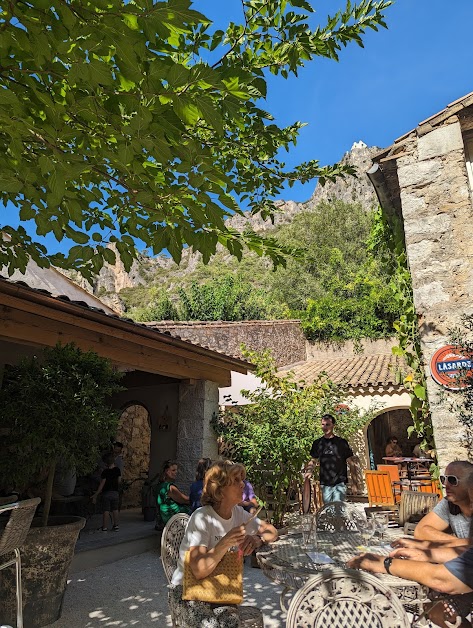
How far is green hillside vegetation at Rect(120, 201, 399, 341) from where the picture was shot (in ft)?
54.1

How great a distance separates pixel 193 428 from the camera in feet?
22.2

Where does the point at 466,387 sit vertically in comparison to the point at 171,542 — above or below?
above

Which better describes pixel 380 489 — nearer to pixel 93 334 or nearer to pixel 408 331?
pixel 408 331

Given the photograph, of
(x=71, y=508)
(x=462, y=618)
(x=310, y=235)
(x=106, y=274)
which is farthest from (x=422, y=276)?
(x=106, y=274)

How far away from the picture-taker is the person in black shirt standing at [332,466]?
17.3ft

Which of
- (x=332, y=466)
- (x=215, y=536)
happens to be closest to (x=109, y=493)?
(x=332, y=466)

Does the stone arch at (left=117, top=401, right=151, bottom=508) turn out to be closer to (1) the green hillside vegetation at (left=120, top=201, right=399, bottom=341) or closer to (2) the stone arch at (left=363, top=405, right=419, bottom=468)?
(1) the green hillside vegetation at (left=120, top=201, right=399, bottom=341)

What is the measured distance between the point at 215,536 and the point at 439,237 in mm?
3808

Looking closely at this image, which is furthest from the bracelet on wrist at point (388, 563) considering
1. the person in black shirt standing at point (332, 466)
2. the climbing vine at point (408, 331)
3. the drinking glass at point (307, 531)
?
the person in black shirt standing at point (332, 466)

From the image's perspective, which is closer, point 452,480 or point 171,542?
point 452,480

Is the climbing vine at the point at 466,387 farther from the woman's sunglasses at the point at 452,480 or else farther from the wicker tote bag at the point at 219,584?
the wicker tote bag at the point at 219,584

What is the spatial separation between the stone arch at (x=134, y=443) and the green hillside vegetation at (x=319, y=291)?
210 inches

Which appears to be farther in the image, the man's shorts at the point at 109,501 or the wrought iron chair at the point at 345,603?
the man's shorts at the point at 109,501

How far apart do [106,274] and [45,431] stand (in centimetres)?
4427
